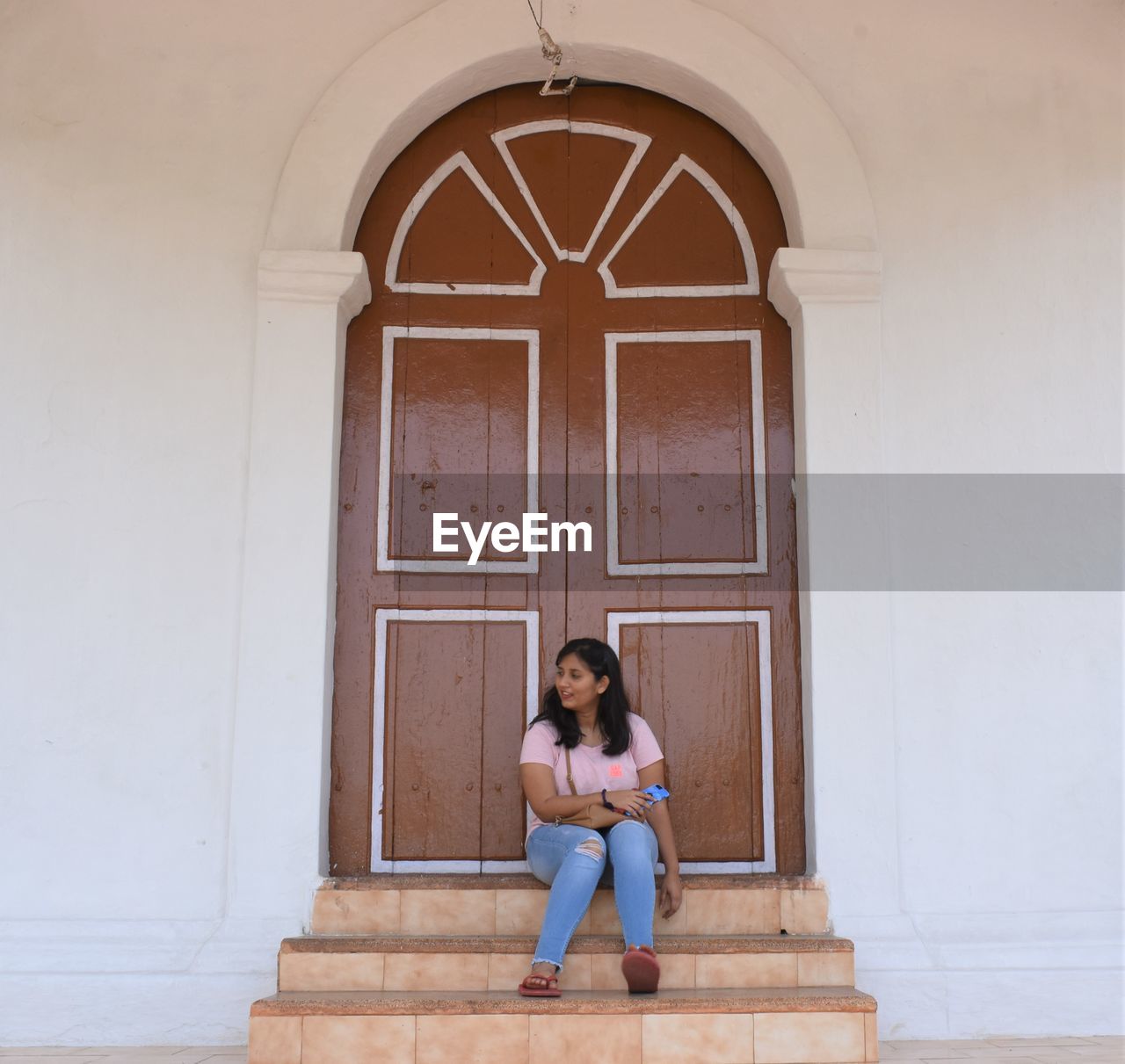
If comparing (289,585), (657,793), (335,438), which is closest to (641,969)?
(657,793)

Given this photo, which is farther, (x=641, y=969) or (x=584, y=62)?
(x=584, y=62)

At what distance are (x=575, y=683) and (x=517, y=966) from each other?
0.87 metres

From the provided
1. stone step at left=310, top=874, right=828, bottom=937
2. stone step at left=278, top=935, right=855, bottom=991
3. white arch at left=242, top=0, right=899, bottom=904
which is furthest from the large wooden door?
stone step at left=278, top=935, right=855, bottom=991

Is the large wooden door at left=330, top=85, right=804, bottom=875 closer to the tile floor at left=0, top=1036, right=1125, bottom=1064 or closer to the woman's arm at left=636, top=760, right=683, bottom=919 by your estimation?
the woman's arm at left=636, top=760, right=683, bottom=919

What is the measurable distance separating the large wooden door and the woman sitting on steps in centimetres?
29

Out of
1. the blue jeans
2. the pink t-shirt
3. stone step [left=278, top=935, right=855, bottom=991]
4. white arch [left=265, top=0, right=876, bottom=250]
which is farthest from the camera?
white arch [left=265, top=0, right=876, bottom=250]

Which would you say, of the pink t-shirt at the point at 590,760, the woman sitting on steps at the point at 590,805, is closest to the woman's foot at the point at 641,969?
the woman sitting on steps at the point at 590,805

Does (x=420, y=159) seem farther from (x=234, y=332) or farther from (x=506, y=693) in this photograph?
(x=506, y=693)

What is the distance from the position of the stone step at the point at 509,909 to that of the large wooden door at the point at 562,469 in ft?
0.82

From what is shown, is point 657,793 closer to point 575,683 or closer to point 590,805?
point 590,805

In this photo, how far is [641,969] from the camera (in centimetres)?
354

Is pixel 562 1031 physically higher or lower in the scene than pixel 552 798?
lower

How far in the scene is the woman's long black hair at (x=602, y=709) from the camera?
13.1 feet

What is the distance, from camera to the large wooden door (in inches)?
169
